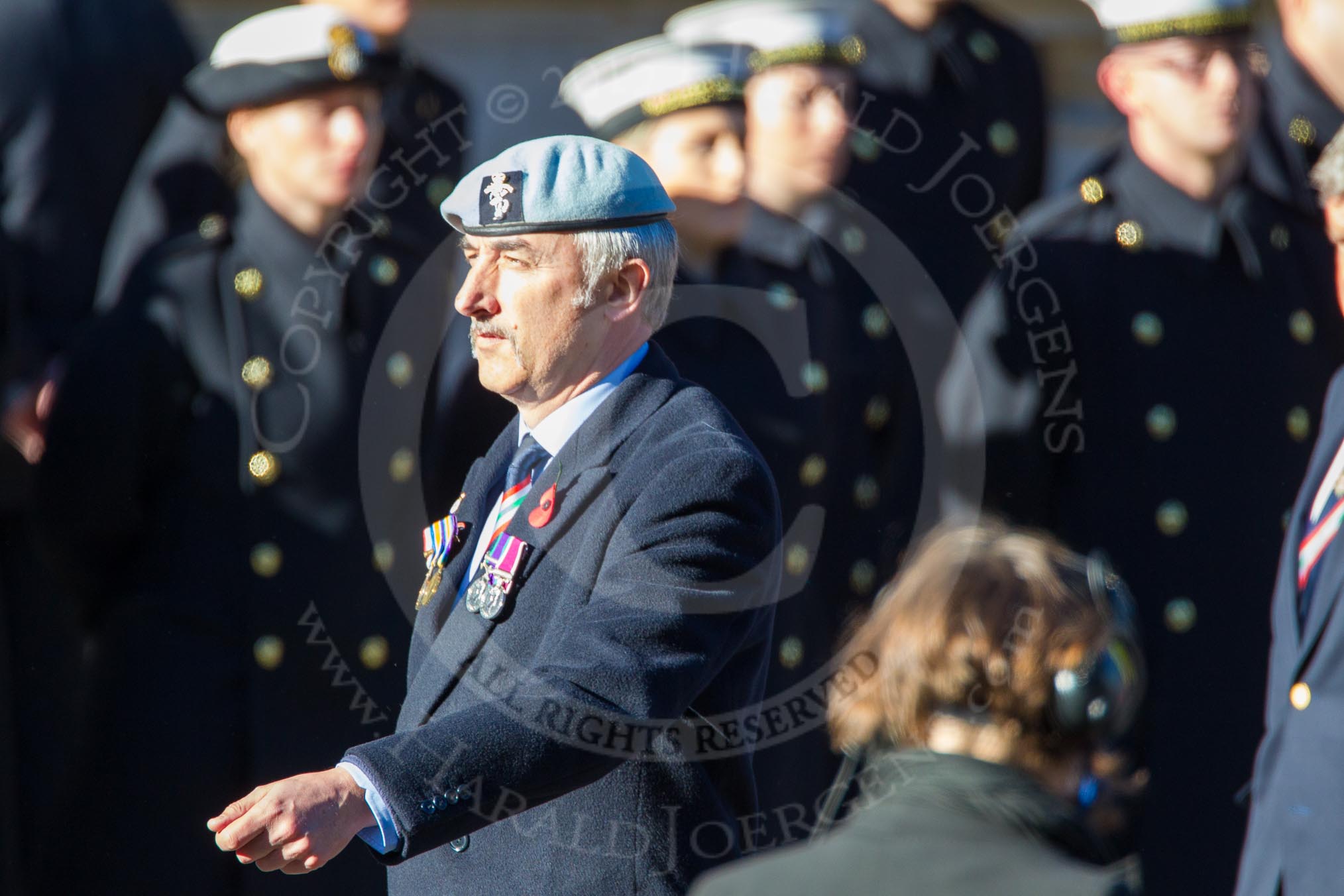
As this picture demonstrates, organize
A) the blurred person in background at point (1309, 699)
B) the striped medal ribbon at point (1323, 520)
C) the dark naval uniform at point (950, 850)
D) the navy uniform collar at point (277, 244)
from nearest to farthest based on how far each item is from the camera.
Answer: the dark naval uniform at point (950, 850) < the blurred person in background at point (1309, 699) < the striped medal ribbon at point (1323, 520) < the navy uniform collar at point (277, 244)

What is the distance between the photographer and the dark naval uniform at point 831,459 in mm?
3752

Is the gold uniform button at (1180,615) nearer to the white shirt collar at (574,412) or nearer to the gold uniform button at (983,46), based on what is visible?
Result: the gold uniform button at (983,46)

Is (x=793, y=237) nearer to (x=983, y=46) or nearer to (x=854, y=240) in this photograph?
(x=854, y=240)

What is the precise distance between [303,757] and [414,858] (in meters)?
1.00

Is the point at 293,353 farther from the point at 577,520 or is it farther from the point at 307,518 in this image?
the point at 577,520

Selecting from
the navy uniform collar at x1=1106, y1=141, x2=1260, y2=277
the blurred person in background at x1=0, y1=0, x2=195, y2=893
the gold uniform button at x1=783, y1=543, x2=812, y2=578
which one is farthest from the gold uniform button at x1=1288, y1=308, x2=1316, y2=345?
the blurred person in background at x1=0, y1=0, x2=195, y2=893

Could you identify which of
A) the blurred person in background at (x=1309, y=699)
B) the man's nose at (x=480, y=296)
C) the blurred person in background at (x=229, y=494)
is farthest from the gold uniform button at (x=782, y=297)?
the man's nose at (x=480, y=296)

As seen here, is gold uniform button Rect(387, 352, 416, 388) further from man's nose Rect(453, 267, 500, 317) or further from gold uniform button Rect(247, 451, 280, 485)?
man's nose Rect(453, 267, 500, 317)

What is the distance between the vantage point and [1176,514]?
3604mm

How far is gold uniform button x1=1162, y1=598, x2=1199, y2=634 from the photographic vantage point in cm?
362

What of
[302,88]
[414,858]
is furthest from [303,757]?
[302,88]

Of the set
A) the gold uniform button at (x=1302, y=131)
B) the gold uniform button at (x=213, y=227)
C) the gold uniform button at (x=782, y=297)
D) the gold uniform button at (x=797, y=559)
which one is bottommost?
the gold uniform button at (x=797, y=559)

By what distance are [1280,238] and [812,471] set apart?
41.6 inches

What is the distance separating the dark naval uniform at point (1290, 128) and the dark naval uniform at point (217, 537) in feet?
6.15
